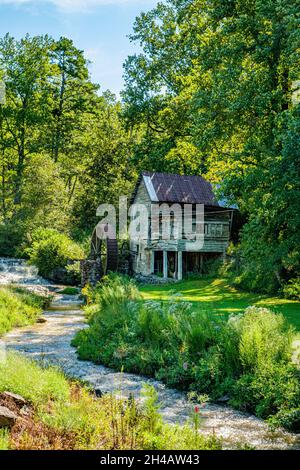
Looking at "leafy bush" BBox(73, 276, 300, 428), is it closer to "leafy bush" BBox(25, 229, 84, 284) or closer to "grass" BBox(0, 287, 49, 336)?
"grass" BBox(0, 287, 49, 336)

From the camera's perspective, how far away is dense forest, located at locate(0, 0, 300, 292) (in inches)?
633

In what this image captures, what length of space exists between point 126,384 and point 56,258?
2144 centimetres

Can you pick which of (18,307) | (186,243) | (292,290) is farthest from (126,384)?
(186,243)

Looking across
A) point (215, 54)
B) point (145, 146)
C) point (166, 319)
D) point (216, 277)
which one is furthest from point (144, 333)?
point (145, 146)

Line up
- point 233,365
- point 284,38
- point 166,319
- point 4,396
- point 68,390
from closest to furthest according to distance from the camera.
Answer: point 4,396
point 68,390
point 233,365
point 166,319
point 284,38

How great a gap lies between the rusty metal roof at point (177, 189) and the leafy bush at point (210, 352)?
19.9 meters

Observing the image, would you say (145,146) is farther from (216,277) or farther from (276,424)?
(276,424)

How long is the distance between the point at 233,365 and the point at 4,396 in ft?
13.4

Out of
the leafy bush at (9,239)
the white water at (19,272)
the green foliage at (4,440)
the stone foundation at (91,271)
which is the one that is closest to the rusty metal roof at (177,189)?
the stone foundation at (91,271)

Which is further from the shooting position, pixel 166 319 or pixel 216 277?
pixel 216 277

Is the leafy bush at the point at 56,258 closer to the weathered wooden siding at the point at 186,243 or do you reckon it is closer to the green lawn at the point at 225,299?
the weathered wooden siding at the point at 186,243

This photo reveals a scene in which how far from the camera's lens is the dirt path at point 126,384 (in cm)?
648

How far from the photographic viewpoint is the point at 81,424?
19.3 ft

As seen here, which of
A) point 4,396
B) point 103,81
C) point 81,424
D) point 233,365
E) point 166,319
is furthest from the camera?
point 103,81
